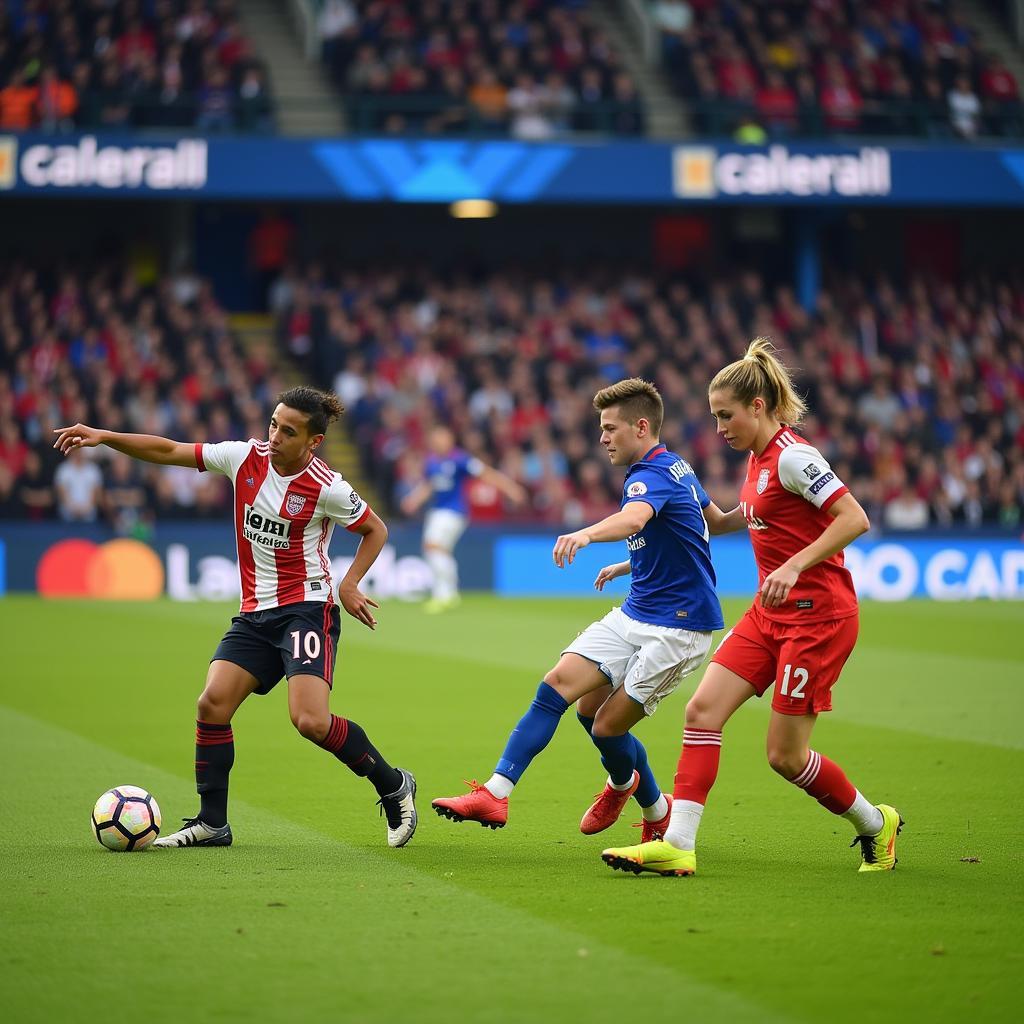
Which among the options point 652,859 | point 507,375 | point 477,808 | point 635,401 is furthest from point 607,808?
point 507,375

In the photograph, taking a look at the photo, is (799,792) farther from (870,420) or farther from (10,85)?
(10,85)

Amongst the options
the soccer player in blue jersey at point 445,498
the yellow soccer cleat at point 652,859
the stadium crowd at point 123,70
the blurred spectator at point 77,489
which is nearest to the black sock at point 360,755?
the yellow soccer cleat at point 652,859

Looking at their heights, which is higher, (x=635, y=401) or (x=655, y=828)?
(x=635, y=401)

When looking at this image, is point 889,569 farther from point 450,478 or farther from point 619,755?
point 619,755

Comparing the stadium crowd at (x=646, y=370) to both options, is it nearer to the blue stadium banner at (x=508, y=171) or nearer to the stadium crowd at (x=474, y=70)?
the blue stadium banner at (x=508, y=171)

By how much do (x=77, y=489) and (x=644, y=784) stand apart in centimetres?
1798

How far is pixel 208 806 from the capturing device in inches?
268

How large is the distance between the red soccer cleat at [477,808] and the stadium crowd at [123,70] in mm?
22516

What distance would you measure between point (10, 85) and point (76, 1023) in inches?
988

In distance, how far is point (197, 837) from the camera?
6.77m

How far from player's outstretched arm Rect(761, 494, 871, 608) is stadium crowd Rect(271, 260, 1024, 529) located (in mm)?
18805

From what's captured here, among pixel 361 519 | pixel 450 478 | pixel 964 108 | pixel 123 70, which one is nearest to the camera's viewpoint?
pixel 361 519

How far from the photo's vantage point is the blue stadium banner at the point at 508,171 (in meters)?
26.6

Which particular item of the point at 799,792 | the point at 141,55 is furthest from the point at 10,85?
the point at 799,792
